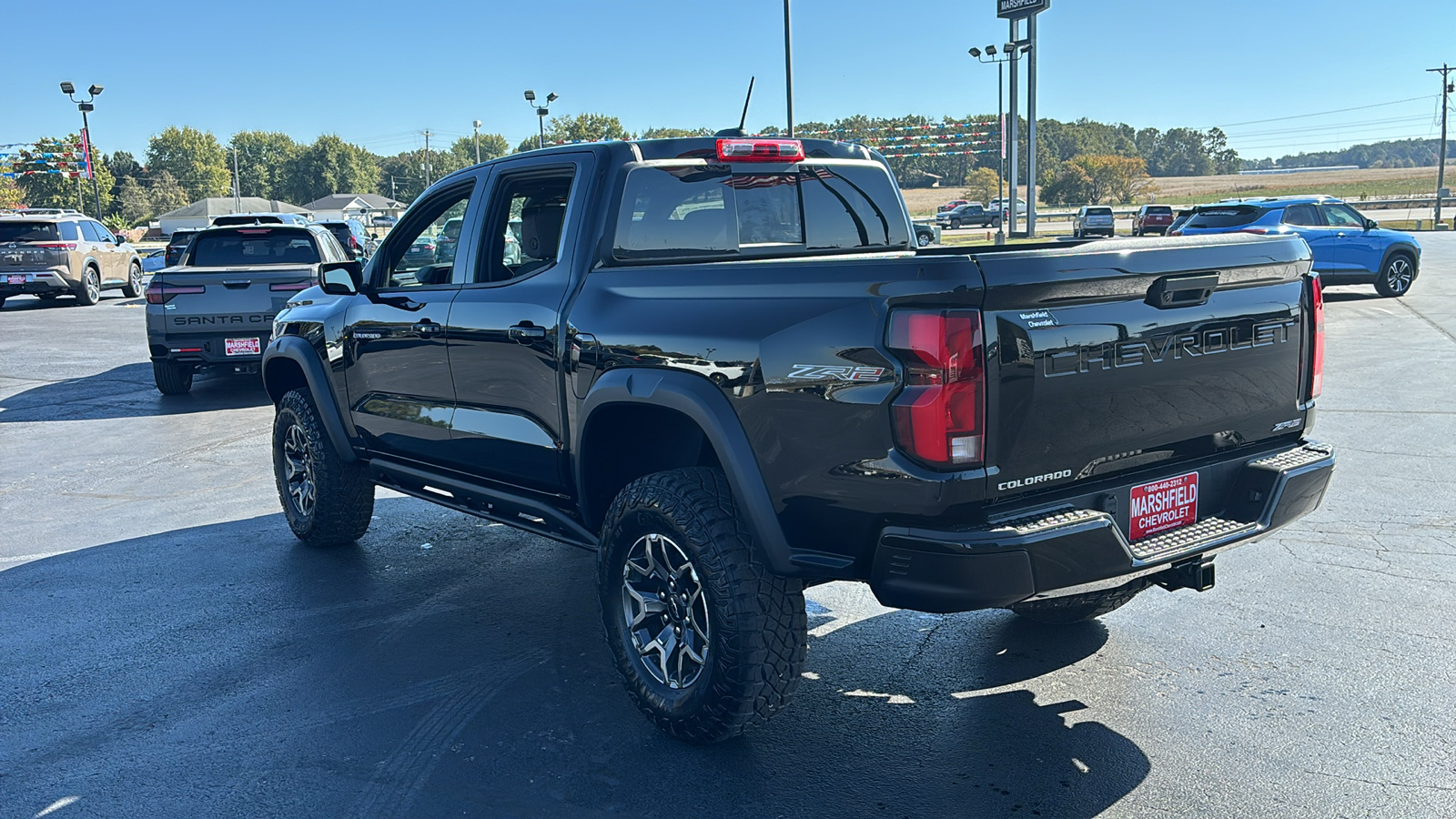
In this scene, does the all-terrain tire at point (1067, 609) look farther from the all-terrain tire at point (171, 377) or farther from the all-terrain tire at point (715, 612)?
the all-terrain tire at point (171, 377)

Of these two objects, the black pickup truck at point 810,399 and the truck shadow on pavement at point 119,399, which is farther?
the truck shadow on pavement at point 119,399

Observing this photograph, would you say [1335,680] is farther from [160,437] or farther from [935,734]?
[160,437]

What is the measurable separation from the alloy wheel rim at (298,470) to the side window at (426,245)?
122cm

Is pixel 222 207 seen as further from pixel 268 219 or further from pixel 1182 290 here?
pixel 1182 290

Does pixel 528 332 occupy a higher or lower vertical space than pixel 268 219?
lower

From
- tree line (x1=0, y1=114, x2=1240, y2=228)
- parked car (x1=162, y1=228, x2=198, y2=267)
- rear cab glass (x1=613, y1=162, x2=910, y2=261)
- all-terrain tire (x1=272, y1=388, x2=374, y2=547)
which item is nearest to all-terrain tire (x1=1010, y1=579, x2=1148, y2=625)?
rear cab glass (x1=613, y1=162, x2=910, y2=261)

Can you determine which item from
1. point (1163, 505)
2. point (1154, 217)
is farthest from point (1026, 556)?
point (1154, 217)

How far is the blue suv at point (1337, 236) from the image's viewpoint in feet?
61.7

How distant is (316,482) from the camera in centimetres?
613

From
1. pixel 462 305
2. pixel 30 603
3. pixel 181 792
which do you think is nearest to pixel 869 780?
pixel 181 792

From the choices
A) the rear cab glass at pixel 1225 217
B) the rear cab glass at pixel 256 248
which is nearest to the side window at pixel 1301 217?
the rear cab glass at pixel 1225 217

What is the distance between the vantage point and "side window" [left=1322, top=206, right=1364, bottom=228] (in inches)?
747

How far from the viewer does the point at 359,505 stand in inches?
244

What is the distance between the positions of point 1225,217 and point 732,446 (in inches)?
707
